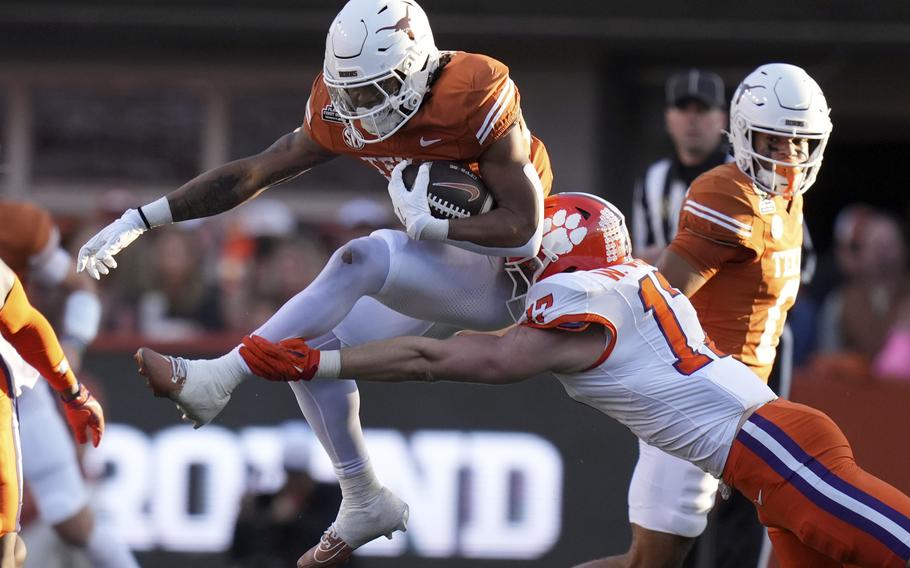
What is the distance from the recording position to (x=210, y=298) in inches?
294

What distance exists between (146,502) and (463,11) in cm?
388

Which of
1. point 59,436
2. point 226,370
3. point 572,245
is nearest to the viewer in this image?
point 226,370

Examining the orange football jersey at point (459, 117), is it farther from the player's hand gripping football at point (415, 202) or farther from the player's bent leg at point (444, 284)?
the player's bent leg at point (444, 284)

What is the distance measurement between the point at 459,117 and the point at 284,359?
847 mm

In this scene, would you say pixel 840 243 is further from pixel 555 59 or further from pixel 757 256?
pixel 757 256

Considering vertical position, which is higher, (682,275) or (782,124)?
(782,124)

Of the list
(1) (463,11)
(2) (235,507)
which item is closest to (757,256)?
(2) (235,507)

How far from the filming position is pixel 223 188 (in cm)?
491

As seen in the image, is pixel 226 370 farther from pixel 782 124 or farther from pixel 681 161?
pixel 681 161

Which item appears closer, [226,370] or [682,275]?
[226,370]

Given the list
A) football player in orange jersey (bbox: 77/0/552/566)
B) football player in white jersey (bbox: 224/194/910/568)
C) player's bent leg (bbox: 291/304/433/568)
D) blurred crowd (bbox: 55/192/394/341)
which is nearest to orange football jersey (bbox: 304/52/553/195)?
football player in orange jersey (bbox: 77/0/552/566)

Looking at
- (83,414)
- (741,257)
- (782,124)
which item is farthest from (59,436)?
(782,124)

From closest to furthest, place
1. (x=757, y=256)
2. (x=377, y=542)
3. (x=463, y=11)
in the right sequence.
→ (x=757, y=256), (x=377, y=542), (x=463, y=11)

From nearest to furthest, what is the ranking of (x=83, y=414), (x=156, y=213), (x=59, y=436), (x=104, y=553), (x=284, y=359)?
(x=284, y=359) → (x=156, y=213) → (x=83, y=414) → (x=59, y=436) → (x=104, y=553)
